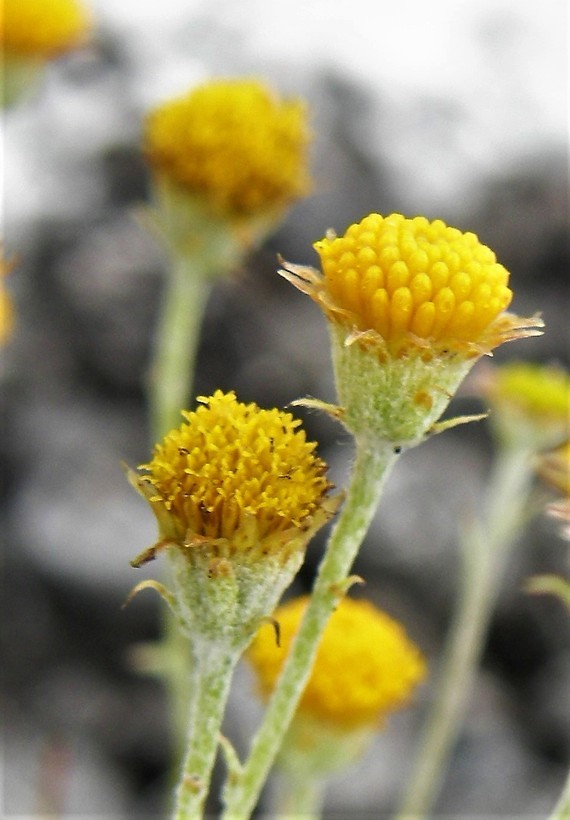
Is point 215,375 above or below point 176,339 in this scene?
above

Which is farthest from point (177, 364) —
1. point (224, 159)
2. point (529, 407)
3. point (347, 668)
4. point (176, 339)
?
point (347, 668)

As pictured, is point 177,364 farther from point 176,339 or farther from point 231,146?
point 231,146

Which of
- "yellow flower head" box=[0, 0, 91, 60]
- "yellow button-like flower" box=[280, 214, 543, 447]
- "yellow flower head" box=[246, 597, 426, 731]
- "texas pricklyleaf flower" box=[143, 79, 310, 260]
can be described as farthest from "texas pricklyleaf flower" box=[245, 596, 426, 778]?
"yellow flower head" box=[0, 0, 91, 60]

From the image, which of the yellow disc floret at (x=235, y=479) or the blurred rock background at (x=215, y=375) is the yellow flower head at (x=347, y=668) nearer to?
the yellow disc floret at (x=235, y=479)

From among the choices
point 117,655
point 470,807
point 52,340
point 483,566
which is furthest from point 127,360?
point 483,566

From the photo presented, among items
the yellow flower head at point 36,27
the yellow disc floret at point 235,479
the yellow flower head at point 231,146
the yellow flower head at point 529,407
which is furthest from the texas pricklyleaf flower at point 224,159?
the yellow disc floret at point 235,479

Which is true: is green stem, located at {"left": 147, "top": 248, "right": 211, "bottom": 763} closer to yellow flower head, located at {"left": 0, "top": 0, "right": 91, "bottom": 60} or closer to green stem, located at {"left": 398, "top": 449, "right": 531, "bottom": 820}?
green stem, located at {"left": 398, "top": 449, "right": 531, "bottom": 820}
